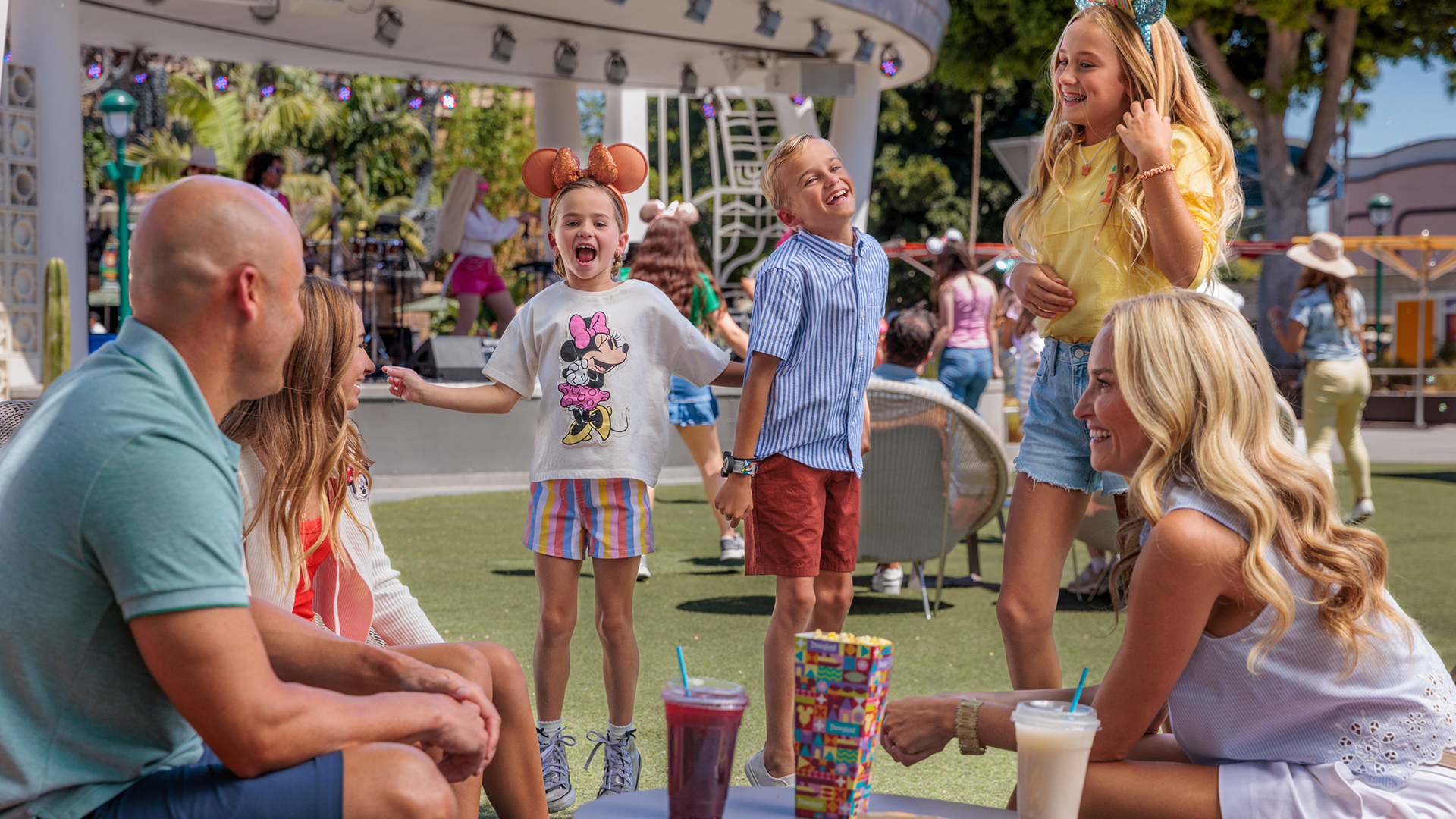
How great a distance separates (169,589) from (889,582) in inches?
185

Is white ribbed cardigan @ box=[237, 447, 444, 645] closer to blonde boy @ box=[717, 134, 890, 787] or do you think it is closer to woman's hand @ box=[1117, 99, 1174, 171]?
blonde boy @ box=[717, 134, 890, 787]

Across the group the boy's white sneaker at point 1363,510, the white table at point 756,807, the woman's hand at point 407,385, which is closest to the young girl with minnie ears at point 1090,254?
the white table at point 756,807

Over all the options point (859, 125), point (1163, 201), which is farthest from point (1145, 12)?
point (859, 125)

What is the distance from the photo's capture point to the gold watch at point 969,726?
1.84 meters

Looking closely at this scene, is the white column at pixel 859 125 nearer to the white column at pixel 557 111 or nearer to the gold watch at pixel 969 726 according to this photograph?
the white column at pixel 557 111

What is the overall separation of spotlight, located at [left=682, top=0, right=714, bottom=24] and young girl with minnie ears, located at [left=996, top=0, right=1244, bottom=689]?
8.47 m

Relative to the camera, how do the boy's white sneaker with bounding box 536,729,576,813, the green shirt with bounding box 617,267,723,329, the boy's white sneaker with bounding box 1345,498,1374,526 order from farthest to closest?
the boy's white sneaker with bounding box 1345,498,1374,526 < the green shirt with bounding box 617,267,723,329 < the boy's white sneaker with bounding box 536,729,576,813

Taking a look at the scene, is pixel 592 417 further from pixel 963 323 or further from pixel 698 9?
pixel 698 9

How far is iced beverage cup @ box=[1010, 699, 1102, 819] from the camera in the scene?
150 centimetres

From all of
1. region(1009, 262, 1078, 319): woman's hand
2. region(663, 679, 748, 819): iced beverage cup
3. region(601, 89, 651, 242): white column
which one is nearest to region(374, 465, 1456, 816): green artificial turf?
region(1009, 262, 1078, 319): woman's hand

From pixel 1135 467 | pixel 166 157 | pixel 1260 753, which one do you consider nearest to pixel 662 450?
pixel 1135 467

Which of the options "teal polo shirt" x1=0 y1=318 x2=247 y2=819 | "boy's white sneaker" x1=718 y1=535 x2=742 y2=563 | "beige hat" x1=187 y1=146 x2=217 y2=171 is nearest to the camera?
"teal polo shirt" x1=0 y1=318 x2=247 y2=819

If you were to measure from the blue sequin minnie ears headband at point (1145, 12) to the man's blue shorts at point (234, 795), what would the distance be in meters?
2.14

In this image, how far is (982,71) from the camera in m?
19.2
